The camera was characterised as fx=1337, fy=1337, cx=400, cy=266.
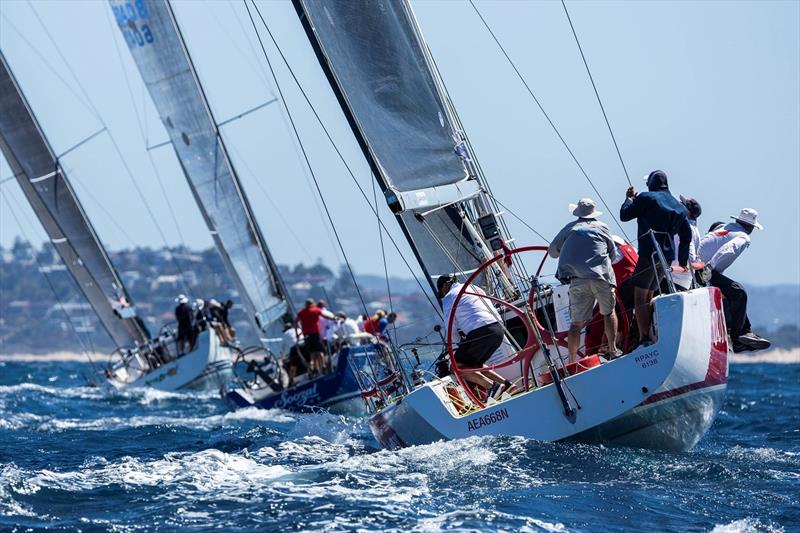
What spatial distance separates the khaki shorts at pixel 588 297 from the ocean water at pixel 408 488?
96cm

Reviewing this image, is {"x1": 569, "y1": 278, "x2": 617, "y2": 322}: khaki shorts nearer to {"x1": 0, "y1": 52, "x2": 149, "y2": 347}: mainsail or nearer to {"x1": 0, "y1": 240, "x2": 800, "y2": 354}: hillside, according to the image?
{"x1": 0, "y1": 52, "x2": 149, "y2": 347}: mainsail

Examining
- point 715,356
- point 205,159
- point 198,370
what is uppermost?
point 205,159

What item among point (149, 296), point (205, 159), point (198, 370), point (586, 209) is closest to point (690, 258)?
point (586, 209)

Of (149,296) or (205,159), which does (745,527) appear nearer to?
(205,159)

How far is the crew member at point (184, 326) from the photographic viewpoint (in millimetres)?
23391

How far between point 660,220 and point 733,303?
5.09 ft

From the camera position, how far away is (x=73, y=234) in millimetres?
26281

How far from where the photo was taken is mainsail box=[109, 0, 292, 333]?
21984 millimetres

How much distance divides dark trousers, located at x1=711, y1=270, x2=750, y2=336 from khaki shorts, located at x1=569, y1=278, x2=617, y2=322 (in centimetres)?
183

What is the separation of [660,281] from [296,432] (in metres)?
4.25

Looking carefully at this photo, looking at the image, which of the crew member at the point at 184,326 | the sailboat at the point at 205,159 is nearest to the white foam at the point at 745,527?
the sailboat at the point at 205,159

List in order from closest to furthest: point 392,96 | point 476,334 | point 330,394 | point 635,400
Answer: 1. point 635,400
2. point 476,334
3. point 392,96
4. point 330,394

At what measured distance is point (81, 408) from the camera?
19594 mm

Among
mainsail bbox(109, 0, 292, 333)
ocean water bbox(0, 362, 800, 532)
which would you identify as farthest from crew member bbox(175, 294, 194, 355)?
ocean water bbox(0, 362, 800, 532)
